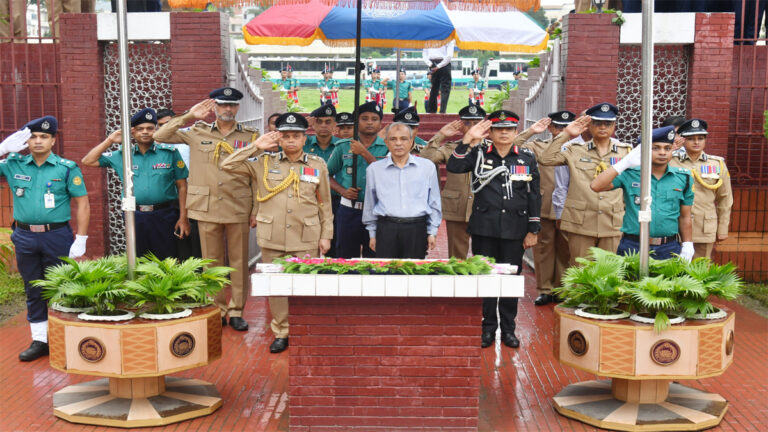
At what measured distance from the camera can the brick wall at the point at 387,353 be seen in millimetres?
5062

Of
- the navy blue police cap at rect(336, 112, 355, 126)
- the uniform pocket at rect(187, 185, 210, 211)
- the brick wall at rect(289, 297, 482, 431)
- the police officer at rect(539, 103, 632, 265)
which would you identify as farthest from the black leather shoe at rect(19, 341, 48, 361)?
the police officer at rect(539, 103, 632, 265)

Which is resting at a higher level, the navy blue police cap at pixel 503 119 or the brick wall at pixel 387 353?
the navy blue police cap at pixel 503 119

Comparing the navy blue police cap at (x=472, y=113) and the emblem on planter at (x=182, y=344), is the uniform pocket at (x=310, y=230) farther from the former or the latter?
the navy blue police cap at (x=472, y=113)

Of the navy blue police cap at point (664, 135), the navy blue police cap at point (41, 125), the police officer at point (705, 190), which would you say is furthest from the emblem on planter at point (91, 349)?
the police officer at point (705, 190)

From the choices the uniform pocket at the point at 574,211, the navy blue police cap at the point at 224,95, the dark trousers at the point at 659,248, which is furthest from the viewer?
the uniform pocket at the point at 574,211

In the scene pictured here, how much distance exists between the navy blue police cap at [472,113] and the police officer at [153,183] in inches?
101

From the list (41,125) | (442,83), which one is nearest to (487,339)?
(41,125)

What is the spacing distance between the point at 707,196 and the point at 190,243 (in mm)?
4573

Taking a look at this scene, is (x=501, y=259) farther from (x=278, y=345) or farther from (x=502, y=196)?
(x=278, y=345)

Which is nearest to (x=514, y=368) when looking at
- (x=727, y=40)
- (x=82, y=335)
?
(x=82, y=335)

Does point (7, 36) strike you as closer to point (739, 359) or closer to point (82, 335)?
point (82, 335)

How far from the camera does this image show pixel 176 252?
25.0 feet

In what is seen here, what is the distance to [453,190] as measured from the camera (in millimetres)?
7922

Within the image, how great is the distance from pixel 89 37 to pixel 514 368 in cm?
570
